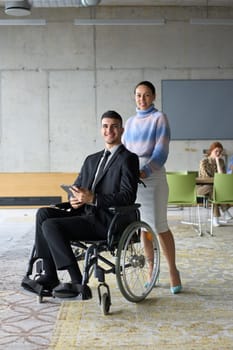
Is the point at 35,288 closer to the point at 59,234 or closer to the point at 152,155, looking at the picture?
the point at 59,234

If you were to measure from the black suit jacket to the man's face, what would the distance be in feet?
0.21

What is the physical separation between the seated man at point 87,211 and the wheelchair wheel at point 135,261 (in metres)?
0.15

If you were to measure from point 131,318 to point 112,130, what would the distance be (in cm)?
115

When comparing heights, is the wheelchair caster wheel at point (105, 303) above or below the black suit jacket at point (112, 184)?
below

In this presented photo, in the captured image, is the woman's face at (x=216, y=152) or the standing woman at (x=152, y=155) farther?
the woman's face at (x=216, y=152)

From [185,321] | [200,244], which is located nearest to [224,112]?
[200,244]

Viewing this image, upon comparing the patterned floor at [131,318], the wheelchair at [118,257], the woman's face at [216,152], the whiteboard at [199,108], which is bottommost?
the patterned floor at [131,318]

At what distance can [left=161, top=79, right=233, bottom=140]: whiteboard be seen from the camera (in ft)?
35.5

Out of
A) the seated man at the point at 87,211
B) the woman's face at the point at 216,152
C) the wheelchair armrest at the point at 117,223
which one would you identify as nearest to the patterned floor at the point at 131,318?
the seated man at the point at 87,211

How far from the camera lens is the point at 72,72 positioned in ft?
35.9

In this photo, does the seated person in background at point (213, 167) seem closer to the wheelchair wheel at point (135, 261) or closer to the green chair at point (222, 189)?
the green chair at point (222, 189)

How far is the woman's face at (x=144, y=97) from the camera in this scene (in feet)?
12.6

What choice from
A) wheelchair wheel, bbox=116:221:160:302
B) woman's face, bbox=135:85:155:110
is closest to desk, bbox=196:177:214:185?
wheelchair wheel, bbox=116:221:160:302

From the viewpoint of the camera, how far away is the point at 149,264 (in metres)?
3.93
